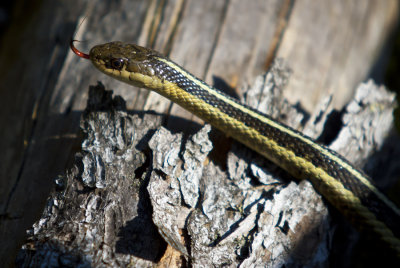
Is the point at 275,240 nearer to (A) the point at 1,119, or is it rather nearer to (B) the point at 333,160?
(B) the point at 333,160

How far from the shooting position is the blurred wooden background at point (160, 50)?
3.19 metres

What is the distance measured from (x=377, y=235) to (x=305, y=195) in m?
0.75

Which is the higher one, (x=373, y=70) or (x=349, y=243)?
(x=373, y=70)

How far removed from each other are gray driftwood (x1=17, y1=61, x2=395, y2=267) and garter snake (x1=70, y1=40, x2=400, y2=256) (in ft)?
0.50

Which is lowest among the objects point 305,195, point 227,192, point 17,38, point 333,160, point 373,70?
point 227,192

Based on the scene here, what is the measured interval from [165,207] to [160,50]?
1793mm

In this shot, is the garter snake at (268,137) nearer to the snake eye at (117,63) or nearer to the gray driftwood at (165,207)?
the snake eye at (117,63)

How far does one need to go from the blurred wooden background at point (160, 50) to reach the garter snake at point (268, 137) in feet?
1.01

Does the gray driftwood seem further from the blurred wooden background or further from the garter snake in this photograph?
the blurred wooden background

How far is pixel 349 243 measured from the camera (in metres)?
3.14

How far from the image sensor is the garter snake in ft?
9.45

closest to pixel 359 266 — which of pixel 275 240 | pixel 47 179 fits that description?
pixel 275 240

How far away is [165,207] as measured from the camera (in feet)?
7.86

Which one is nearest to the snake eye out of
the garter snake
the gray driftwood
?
the garter snake
